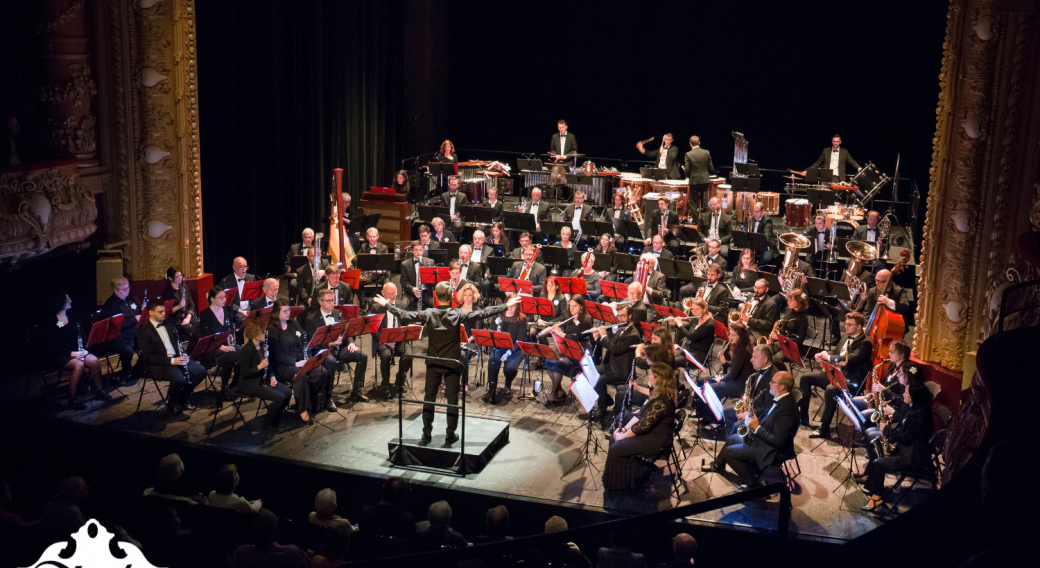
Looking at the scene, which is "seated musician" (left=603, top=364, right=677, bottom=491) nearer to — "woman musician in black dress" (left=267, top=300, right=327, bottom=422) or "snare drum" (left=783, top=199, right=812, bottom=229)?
"woman musician in black dress" (left=267, top=300, right=327, bottom=422)

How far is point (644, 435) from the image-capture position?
8.70m

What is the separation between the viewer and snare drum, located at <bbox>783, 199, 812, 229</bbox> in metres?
15.2

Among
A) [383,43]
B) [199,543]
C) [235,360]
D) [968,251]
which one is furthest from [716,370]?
[383,43]

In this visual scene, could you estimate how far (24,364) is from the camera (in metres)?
11.6

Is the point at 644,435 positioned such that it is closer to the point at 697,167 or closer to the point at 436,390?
the point at 436,390

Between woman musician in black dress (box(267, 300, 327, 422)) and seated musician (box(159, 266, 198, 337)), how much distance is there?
1.58 meters

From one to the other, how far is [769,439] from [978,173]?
4.06 m

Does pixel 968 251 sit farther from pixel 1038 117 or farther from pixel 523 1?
pixel 523 1

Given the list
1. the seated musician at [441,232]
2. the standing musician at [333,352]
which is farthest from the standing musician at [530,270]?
the standing musician at [333,352]

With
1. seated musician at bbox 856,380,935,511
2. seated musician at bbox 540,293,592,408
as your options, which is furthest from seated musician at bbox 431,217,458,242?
seated musician at bbox 856,380,935,511

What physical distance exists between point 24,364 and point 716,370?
922 cm

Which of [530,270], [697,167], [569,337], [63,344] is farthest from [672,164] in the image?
[63,344]

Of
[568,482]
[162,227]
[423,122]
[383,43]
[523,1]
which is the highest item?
[523,1]

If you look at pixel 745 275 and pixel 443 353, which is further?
pixel 745 275
